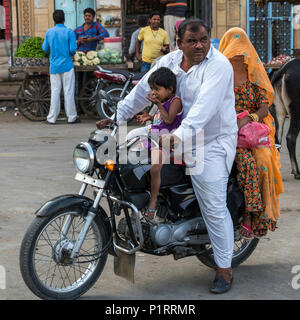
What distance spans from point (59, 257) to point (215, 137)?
3.81ft

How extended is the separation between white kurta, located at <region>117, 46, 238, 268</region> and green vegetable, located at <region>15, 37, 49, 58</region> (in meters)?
8.64

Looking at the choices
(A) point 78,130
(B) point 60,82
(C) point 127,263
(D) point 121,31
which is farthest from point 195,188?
(D) point 121,31

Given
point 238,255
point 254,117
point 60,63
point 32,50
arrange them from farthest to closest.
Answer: point 32,50 → point 60,63 → point 238,255 → point 254,117

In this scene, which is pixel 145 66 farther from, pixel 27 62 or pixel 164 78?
pixel 164 78

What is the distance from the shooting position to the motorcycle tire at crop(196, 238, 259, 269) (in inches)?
175

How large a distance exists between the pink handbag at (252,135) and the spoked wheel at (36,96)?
889cm

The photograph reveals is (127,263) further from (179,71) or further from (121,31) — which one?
(121,31)

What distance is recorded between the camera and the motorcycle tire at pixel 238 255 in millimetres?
4445

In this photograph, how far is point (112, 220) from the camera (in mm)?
3961

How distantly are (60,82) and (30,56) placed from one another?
82 cm

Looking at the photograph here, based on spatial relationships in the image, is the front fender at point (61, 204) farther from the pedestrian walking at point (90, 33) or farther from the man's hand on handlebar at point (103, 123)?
the pedestrian walking at point (90, 33)

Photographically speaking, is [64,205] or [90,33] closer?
[64,205]

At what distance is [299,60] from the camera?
26.1 feet

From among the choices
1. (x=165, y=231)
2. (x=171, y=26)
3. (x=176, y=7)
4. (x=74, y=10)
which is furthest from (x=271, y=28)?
(x=165, y=231)
